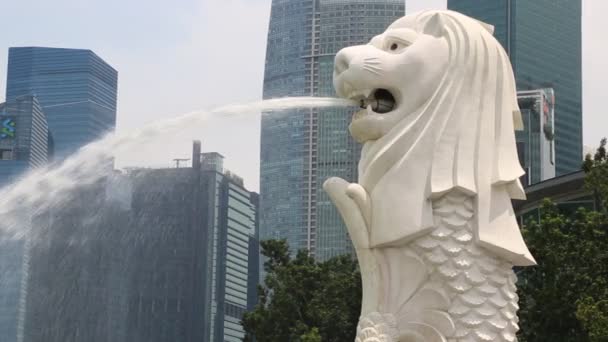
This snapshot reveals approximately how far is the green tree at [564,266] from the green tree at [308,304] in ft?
13.3

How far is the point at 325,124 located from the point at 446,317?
46.9m

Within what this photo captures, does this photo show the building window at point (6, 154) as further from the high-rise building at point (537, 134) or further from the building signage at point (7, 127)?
the high-rise building at point (537, 134)

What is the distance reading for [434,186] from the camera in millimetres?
12680

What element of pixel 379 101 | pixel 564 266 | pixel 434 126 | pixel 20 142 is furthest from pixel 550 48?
pixel 434 126

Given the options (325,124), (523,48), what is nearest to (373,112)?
(325,124)

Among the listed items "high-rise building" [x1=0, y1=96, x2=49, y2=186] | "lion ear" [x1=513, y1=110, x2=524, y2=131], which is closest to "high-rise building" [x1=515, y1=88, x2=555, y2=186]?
"high-rise building" [x1=0, y1=96, x2=49, y2=186]

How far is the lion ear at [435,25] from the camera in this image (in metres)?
13.1

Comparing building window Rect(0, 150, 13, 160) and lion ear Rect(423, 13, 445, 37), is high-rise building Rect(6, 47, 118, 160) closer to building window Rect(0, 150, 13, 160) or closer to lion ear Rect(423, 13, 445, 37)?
building window Rect(0, 150, 13, 160)

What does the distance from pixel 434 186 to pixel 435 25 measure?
5.36ft

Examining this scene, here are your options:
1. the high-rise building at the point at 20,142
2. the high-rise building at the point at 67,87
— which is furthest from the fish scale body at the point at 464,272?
the high-rise building at the point at 67,87

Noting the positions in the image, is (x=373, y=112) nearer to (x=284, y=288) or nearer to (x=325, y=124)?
(x=284, y=288)

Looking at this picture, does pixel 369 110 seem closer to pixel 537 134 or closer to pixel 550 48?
pixel 537 134

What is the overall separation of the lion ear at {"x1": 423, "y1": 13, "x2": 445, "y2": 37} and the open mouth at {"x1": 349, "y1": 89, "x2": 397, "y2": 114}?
0.72 meters

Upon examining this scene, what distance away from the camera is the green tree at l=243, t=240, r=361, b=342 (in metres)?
25.1
